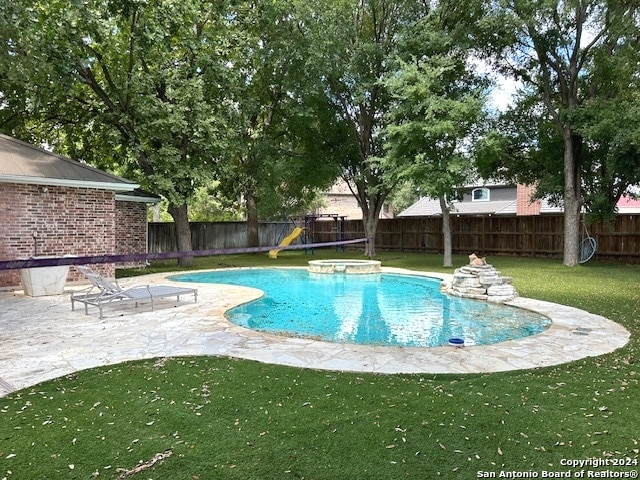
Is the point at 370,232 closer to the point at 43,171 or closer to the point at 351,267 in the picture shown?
the point at 351,267

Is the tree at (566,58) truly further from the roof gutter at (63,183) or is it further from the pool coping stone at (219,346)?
the roof gutter at (63,183)

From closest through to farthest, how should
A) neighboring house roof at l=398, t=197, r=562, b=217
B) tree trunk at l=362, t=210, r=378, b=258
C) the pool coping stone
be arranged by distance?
the pool coping stone, tree trunk at l=362, t=210, r=378, b=258, neighboring house roof at l=398, t=197, r=562, b=217

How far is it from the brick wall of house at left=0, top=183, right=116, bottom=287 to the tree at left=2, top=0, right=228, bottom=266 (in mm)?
2704

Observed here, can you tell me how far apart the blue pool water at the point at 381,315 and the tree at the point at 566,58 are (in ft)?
22.5

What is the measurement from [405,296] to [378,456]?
7767mm

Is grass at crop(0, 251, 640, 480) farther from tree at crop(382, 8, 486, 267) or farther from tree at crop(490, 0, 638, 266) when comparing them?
tree at crop(490, 0, 638, 266)

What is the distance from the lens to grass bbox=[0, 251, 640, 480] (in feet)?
8.79

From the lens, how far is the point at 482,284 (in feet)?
31.0

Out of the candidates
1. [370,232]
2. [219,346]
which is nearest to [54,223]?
[219,346]

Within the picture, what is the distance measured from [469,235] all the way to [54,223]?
16.0 metres

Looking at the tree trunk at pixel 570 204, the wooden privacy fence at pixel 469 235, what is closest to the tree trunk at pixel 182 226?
the wooden privacy fence at pixel 469 235

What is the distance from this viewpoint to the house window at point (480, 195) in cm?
2858

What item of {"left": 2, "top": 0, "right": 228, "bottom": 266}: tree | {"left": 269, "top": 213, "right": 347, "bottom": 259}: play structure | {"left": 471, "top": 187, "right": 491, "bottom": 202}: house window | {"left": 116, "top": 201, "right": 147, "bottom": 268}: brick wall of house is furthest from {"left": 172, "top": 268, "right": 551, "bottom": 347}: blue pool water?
{"left": 471, "top": 187, "right": 491, "bottom": 202}: house window

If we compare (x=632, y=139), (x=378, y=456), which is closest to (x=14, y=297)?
(x=378, y=456)
